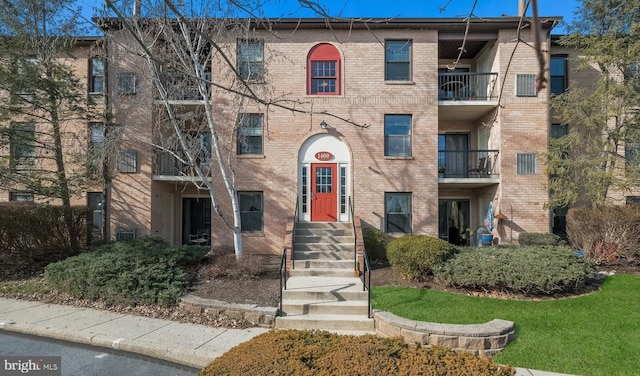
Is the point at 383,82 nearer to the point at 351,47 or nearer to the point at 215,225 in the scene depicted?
the point at 351,47

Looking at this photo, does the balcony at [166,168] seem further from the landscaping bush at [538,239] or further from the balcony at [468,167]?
the landscaping bush at [538,239]

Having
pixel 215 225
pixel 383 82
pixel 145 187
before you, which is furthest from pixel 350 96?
pixel 145 187

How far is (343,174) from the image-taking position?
1342cm

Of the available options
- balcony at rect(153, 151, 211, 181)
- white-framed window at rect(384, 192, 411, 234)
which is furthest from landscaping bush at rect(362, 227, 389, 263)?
balcony at rect(153, 151, 211, 181)

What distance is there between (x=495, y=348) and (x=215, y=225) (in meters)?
9.86

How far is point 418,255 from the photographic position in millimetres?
8930

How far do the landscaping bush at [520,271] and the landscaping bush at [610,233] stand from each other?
2.53 metres

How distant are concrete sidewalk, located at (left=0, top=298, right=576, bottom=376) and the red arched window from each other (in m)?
9.27

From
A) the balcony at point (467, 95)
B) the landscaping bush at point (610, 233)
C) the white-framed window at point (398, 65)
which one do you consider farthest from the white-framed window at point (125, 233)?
the landscaping bush at point (610, 233)

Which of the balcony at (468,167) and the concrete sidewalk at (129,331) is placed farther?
the balcony at (468,167)

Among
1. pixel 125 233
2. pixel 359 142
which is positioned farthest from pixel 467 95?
pixel 125 233

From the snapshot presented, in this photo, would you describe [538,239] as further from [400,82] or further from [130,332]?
[130,332]

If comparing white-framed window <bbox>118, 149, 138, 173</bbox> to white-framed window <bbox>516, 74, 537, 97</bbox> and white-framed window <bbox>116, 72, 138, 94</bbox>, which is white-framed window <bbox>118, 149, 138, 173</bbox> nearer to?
white-framed window <bbox>116, 72, 138, 94</bbox>

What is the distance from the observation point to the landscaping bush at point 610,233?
10031 mm
